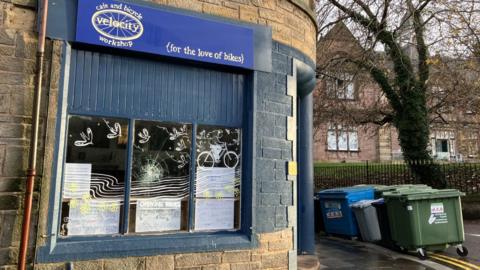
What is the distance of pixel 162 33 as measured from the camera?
5.07m

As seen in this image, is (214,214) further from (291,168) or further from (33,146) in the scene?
(33,146)

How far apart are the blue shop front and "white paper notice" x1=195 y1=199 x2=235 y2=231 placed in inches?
0.5

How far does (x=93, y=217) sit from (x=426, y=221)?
637cm

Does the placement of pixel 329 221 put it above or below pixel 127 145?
below

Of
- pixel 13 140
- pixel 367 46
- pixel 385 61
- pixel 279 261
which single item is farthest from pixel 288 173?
pixel 385 61

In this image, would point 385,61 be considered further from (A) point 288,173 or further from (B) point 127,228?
(B) point 127,228

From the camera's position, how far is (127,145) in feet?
16.2

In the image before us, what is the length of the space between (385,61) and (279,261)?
1330cm

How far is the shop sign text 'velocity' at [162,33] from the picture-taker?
4.75m

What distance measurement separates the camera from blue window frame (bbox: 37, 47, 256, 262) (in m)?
4.62

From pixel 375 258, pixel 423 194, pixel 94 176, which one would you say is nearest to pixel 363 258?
pixel 375 258

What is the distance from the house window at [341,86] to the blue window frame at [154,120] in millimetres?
10905

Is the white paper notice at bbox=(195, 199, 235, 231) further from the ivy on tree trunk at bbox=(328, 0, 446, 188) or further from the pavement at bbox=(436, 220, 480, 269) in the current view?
the ivy on tree trunk at bbox=(328, 0, 446, 188)

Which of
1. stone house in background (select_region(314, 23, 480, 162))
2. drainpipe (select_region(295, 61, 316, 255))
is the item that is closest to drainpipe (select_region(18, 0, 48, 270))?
drainpipe (select_region(295, 61, 316, 255))
